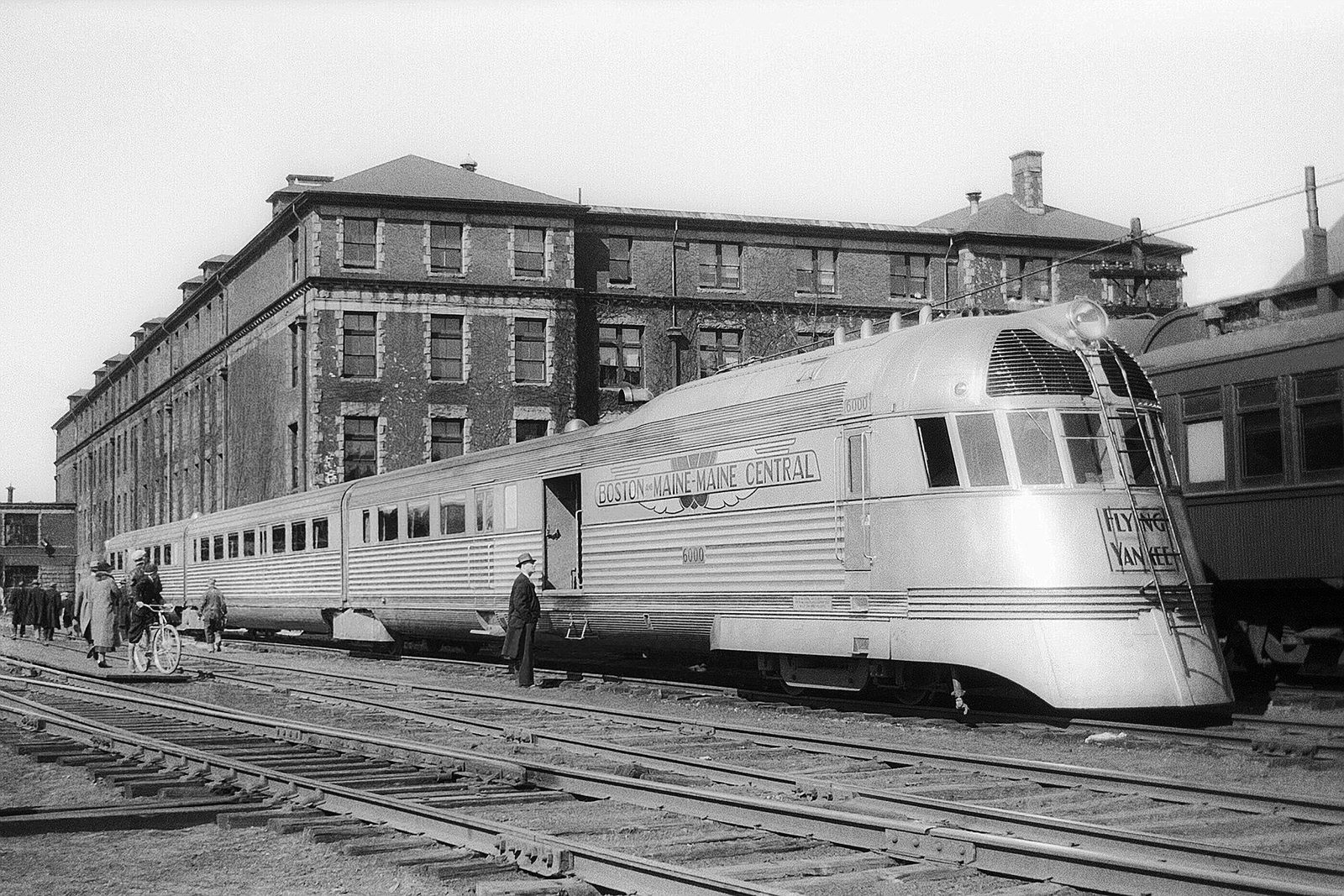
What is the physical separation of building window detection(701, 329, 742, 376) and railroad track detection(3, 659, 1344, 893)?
38820 mm

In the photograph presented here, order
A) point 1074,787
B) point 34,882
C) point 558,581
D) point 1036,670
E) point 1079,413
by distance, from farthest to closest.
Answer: point 558,581 → point 1079,413 → point 1036,670 → point 1074,787 → point 34,882

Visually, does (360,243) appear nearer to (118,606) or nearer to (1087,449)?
(118,606)

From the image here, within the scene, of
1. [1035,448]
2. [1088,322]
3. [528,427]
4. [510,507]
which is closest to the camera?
[1035,448]

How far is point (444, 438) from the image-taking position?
159ft

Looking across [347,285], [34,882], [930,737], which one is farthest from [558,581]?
[347,285]

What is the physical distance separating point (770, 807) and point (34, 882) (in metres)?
3.90

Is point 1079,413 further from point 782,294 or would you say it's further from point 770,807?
point 782,294

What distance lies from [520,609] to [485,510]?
11.3 feet

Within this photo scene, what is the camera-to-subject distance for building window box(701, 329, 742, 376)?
5188cm

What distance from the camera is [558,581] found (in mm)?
20406

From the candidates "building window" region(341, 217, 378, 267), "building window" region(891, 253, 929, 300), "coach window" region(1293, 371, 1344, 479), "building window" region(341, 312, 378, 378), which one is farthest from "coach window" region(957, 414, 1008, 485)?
"building window" region(891, 253, 929, 300)

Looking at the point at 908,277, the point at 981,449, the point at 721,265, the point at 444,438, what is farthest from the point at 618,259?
the point at 981,449

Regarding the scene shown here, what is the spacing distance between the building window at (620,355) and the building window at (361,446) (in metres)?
8.16

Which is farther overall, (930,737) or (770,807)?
(930,737)
